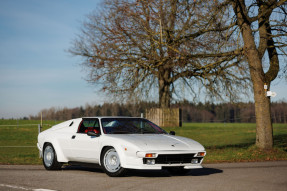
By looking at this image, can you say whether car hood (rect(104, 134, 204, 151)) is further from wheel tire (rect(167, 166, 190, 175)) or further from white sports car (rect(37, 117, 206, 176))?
wheel tire (rect(167, 166, 190, 175))

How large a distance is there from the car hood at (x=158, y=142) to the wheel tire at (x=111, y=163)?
374 mm

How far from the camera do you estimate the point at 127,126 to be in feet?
36.2

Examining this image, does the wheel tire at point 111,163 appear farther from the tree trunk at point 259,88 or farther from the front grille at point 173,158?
the tree trunk at point 259,88

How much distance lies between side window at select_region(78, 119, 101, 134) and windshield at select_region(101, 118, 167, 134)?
0.25 meters

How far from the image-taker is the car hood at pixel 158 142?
964 centimetres

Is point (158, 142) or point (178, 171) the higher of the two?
point (158, 142)

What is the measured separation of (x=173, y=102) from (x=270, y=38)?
554 inches

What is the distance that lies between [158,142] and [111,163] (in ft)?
3.98

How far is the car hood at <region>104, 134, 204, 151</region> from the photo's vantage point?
9.64 meters

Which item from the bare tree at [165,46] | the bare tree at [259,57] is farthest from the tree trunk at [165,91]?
the bare tree at [259,57]

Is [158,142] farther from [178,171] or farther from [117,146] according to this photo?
[178,171]

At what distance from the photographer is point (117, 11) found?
22.7m

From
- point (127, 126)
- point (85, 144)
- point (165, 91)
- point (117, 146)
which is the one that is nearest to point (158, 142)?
point (117, 146)

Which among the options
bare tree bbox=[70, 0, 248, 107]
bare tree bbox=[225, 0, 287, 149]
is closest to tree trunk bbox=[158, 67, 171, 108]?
bare tree bbox=[70, 0, 248, 107]
